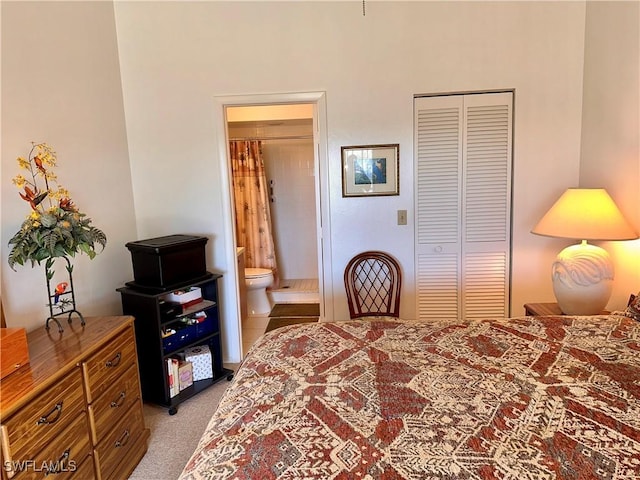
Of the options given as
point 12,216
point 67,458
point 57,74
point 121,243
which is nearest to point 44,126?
point 57,74

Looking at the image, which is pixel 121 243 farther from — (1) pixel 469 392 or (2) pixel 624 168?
(2) pixel 624 168

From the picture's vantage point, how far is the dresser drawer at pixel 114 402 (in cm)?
177

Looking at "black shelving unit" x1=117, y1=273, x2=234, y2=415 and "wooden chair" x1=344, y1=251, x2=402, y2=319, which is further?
"wooden chair" x1=344, y1=251, x2=402, y2=319

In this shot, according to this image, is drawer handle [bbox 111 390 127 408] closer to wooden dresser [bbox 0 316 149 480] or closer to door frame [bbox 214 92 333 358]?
wooden dresser [bbox 0 316 149 480]

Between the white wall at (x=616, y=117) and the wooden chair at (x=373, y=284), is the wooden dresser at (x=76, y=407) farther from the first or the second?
the white wall at (x=616, y=117)

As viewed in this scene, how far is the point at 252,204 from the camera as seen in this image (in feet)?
16.1

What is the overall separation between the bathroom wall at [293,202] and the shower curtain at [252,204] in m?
0.30

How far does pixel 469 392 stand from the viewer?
1.35 metres

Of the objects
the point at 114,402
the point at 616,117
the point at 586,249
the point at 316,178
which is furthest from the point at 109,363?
the point at 616,117

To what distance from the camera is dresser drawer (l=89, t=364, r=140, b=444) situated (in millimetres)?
1773

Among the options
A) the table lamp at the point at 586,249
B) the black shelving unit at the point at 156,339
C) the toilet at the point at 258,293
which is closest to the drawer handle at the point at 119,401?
the black shelving unit at the point at 156,339

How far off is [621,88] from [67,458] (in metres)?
3.38

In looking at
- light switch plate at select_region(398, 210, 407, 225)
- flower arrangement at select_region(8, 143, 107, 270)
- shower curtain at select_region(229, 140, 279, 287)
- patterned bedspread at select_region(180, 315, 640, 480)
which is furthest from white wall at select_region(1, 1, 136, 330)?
light switch plate at select_region(398, 210, 407, 225)

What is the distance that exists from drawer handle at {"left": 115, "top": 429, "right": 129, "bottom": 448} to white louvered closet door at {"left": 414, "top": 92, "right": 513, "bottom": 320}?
2.10 metres
